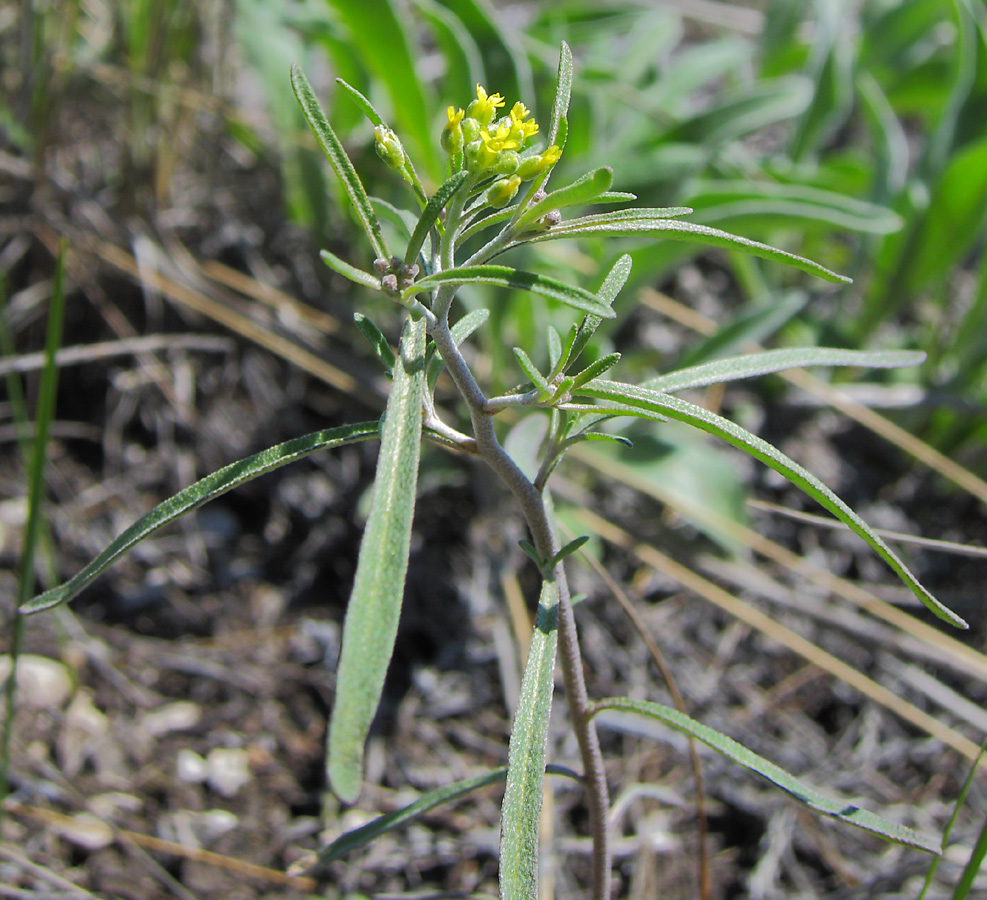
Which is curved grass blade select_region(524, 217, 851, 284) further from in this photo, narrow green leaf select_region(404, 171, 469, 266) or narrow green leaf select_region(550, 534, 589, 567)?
narrow green leaf select_region(550, 534, 589, 567)

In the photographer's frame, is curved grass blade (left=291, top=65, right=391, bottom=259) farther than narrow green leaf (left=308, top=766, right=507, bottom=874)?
No

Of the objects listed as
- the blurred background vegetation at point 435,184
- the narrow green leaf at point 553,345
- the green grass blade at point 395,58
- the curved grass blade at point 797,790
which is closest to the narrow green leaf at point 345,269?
the narrow green leaf at point 553,345

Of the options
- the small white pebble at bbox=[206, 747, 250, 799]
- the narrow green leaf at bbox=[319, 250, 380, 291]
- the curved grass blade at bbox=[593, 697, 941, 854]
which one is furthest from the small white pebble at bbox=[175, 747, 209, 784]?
the narrow green leaf at bbox=[319, 250, 380, 291]

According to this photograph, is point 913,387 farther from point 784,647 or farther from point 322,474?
point 322,474

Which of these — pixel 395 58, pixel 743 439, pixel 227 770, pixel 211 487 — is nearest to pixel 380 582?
pixel 211 487

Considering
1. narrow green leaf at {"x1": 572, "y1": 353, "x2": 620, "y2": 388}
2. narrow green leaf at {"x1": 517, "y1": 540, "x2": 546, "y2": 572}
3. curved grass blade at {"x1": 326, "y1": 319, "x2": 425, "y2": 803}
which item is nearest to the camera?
curved grass blade at {"x1": 326, "y1": 319, "x2": 425, "y2": 803}

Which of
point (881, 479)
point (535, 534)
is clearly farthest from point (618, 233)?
point (881, 479)

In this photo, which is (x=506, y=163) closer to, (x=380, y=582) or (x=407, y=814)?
(x=380, y=582)
